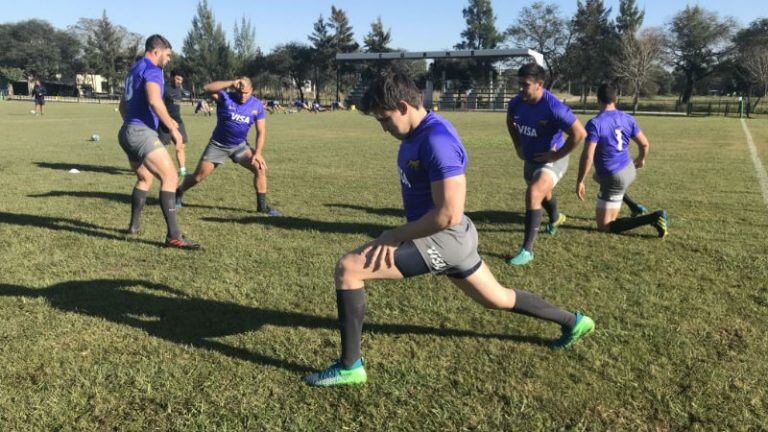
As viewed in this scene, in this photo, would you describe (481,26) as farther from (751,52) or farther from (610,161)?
(610,161)

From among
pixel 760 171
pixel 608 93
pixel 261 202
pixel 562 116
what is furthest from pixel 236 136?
pixel 760 171

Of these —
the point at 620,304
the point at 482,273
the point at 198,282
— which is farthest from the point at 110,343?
the point at 620,304

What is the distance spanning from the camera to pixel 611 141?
21.1 feet

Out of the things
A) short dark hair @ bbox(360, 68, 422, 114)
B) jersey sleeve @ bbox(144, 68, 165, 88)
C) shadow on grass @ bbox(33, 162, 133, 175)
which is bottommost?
shadow on grass @ bbox(33, 162, 133, 175)

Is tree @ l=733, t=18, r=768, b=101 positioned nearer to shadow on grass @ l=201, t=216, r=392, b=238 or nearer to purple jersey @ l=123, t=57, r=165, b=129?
shadow on grass @ l=201, t=216, r=392, b=238

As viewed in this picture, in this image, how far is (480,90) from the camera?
65000 millimetres

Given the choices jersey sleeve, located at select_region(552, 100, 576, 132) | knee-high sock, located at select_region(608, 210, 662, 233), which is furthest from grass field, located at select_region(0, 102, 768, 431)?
jersey sleeve, located at select_region(552, 100, 576, 132)

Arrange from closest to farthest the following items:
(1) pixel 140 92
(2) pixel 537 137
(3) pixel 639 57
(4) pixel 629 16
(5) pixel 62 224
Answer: (2) pixel 537 137 < (1) pixel 140 92 < (5) pixel 62 224 < (3) pixel 639 57 < (4) pixel 629 16

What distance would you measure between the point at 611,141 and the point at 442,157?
4587mm

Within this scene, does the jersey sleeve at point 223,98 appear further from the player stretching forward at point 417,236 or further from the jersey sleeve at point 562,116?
the player stretching forward at point 417,236

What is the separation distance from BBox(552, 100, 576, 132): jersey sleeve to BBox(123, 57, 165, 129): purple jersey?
4.34 metres

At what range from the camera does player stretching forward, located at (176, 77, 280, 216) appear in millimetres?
7488

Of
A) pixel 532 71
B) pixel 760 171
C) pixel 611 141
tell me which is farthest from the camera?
pixel 760 171

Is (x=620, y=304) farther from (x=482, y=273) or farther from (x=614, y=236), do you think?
(x=614, y=236)
